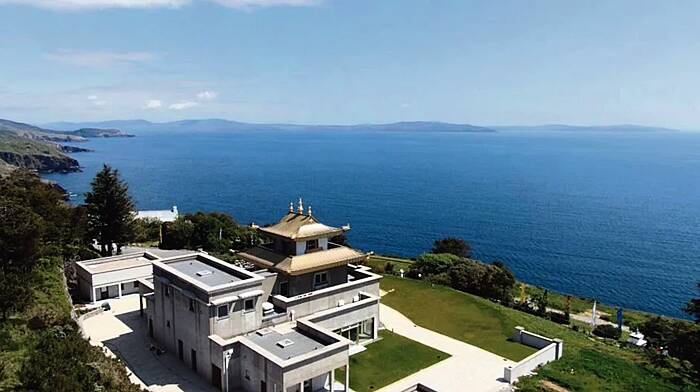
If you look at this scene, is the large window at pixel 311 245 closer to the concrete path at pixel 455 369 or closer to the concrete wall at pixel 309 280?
the concrete wall at pixel 309 280

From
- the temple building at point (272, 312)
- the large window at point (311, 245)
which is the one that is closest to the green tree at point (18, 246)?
the temple building at point (272, 312)

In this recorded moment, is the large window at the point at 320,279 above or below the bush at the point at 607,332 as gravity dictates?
above

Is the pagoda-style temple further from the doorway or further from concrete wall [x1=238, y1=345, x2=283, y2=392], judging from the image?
the doorway

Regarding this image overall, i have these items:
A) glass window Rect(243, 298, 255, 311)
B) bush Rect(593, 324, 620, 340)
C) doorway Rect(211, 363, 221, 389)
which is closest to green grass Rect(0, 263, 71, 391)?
doorway Rect(211, 363, 221, 389)

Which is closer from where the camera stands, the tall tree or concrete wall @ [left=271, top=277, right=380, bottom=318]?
concrete wall @ [left=271, top=277, right=380, bottom=318]

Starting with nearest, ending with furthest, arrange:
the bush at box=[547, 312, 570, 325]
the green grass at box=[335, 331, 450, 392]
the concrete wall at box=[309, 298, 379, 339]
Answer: the green grass at box=[335, 331, 450, 392]
the concrete wall at box=[309, 298, 379, 339]
the bush at box=[547, 312, 570, 325]

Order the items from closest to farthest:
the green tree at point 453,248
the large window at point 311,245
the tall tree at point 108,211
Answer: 1. the large window at point 311,245
2. the tall tree at point 108,211
3. the green tree at point 453,248

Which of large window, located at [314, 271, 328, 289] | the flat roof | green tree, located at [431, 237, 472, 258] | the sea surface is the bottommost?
the sea surface
